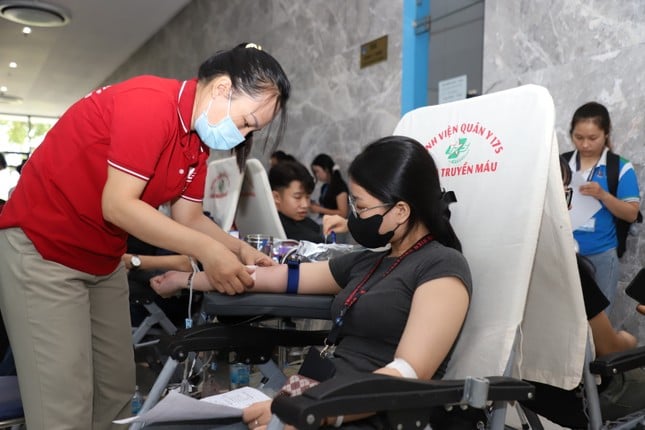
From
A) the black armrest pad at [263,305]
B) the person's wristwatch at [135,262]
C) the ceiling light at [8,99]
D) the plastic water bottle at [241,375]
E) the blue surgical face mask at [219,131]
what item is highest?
the ceiling light at [8,99]

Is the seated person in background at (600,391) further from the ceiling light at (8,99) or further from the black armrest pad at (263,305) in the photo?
the ceiling light at (8,99)

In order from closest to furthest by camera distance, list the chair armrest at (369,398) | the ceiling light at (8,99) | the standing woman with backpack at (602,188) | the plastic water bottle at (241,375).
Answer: the chair armrest at (369,398)
the plastic water bottle at (241,375)
the standing woman with backpack at (602,188)
the ceiling light at (8,99)

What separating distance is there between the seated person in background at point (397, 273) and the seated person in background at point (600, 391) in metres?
0.40

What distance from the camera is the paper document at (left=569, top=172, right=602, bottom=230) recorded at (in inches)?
116

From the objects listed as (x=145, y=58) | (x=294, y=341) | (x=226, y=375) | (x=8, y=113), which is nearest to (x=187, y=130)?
(x=294, y=341)

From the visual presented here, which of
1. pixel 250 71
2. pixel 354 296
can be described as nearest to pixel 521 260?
pixel 354 296

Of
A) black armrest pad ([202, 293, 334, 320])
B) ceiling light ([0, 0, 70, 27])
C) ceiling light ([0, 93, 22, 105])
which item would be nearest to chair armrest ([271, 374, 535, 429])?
black armrest pad ([202, 293, 334, 320])

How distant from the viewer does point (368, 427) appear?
1041mm

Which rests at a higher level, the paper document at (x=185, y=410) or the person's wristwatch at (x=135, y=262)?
the person's wristwatch at (x=135, y=262)

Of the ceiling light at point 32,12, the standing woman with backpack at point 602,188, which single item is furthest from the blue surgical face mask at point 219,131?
the ceiling light at point 32,12

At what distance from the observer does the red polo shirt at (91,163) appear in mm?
1266

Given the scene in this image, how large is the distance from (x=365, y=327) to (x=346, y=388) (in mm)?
419

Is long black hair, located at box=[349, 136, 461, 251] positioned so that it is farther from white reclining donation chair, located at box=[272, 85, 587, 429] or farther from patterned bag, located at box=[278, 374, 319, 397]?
patterned bag, located at box=[278, 374, 319, 397]

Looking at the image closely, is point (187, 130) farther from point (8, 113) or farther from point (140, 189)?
point (8, 113)
